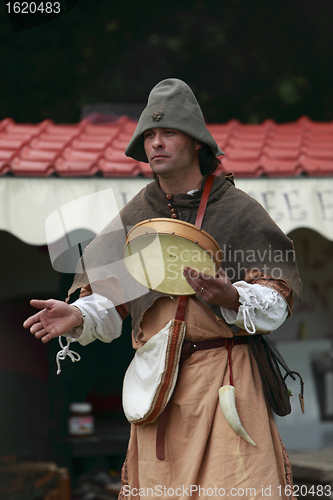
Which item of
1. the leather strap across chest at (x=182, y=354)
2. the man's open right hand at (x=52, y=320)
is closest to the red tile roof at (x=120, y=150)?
the leather strap across chest at (x=182, y=354)

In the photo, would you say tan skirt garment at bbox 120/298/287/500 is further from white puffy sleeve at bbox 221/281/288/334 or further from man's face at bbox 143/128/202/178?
man's face at bbox 143/128/202/178

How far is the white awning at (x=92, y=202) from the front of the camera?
3480 millimetres

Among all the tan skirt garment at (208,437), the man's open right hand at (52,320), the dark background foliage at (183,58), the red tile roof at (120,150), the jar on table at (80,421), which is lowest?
the jar on table at (80,421)

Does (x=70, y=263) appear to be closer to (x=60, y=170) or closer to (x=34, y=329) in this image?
(x=60, y=170)

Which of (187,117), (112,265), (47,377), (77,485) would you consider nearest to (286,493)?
(112,265)

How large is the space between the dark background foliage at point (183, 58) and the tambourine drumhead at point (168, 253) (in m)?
6.11

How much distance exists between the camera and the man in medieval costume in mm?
1983

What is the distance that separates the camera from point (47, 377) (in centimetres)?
479

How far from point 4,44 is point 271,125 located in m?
4.04

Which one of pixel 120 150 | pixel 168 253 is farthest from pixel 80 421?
pixel 168 253

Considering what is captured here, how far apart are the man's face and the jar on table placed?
112 inches

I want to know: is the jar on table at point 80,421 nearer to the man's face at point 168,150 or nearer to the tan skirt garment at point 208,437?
the tan skirt garment at point 208,437

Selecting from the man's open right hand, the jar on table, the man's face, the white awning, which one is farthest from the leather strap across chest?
the jar on table

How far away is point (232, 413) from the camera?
199 centimetres
